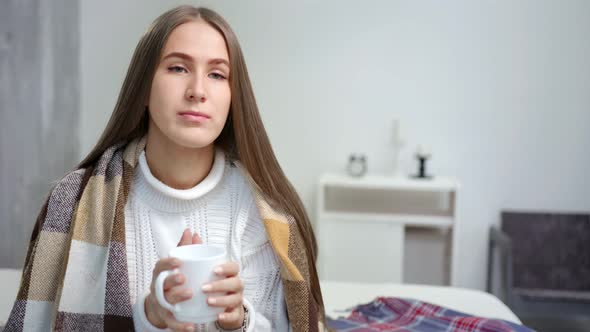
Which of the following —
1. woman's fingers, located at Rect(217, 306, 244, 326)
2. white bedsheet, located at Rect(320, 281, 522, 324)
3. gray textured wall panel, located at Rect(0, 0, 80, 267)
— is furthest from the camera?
gray textured wall panel, located at Rect(0, 0, 80, 267)

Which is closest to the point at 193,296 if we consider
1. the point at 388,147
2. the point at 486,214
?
the point at 388,147

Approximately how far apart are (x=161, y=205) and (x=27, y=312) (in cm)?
29

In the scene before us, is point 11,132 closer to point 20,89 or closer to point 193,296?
A: point 20,89

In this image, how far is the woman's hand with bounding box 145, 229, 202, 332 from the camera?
0.74 meters

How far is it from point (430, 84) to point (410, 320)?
6.09 ft

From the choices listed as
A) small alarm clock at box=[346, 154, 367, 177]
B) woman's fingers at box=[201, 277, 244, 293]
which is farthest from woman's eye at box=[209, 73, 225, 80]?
small alarm clock at box=[346, 154, 367, 177]

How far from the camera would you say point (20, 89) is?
2494 mm

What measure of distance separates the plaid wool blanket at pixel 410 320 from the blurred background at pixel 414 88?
160cm

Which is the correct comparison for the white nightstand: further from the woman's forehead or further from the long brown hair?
the woman's forehead

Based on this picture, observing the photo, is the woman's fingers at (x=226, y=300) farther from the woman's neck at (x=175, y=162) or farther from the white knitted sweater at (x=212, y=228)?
the woman's neck at (x=175, y=162)

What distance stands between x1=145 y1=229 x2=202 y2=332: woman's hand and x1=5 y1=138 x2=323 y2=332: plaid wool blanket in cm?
8

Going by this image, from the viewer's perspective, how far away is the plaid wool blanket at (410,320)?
4.61 feet

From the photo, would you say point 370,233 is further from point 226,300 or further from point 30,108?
point 226,300

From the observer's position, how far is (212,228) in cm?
106
